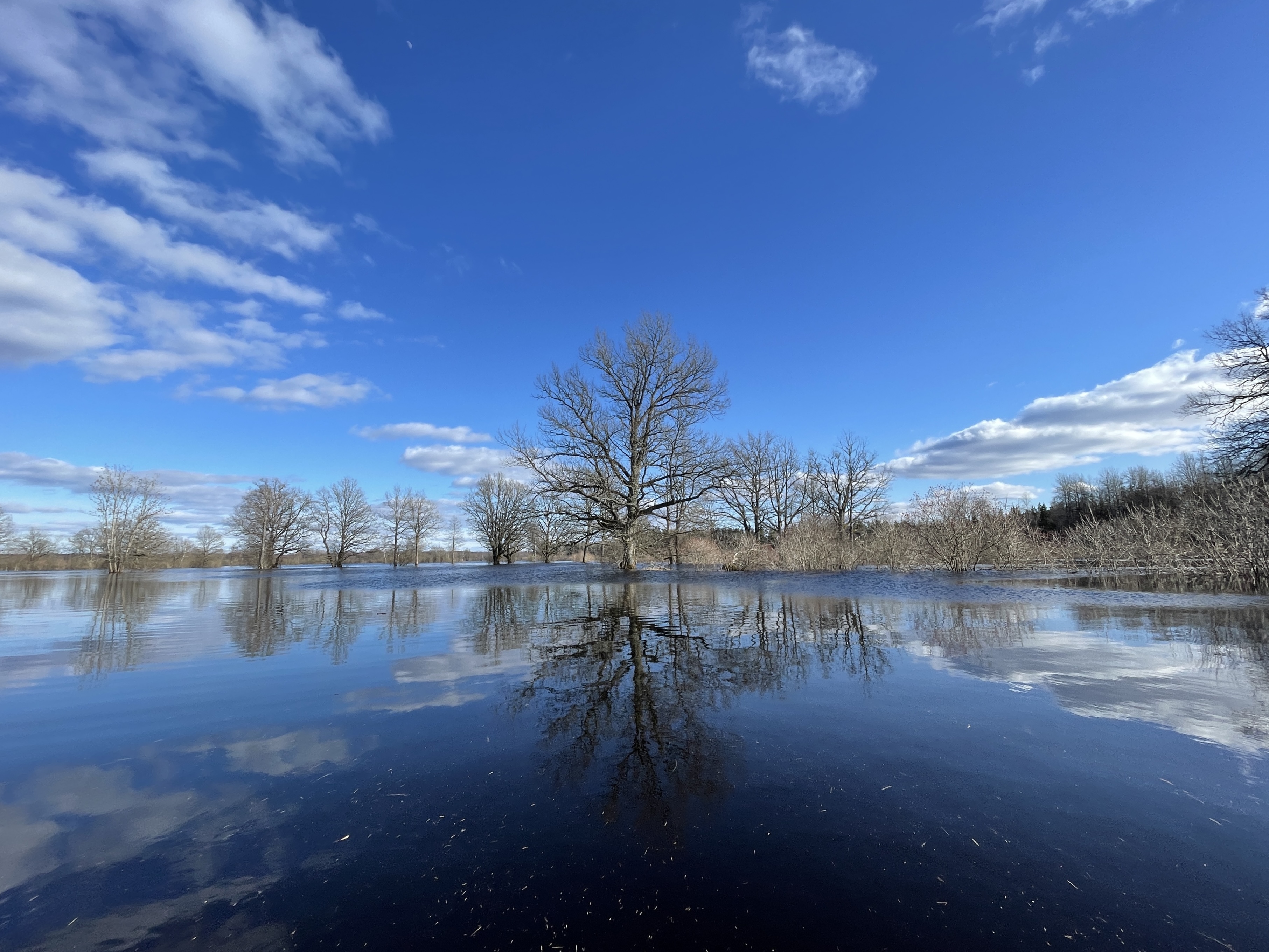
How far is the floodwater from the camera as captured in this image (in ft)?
7.29

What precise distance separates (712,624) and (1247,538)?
15.0 meters

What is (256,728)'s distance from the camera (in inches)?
181

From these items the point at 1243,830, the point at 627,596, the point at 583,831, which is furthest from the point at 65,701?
the point at 627,596

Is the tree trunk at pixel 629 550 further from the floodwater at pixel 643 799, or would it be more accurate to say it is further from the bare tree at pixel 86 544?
the bare tree at pixel 86 544

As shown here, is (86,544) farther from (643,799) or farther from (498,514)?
(643,799)

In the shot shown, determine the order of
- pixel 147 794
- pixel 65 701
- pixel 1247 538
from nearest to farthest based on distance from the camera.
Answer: pixel 147 794, pixel 65 701, pixel 1247 538

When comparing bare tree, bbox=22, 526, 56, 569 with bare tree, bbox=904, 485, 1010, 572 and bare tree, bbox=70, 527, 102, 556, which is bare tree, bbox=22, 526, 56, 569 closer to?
bare tree, bbox=70, 527, 102, 556

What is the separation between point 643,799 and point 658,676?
9.90 ft

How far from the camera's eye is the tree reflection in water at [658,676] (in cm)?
352

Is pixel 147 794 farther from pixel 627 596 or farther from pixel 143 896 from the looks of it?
pixel 627 596

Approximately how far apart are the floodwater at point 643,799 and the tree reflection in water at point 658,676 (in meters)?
0.05

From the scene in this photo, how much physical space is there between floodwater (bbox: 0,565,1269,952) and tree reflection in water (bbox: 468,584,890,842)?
5 cm

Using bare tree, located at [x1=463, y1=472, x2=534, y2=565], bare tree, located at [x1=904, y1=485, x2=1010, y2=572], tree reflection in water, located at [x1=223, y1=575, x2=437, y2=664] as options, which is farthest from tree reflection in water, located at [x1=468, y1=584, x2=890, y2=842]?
bare tree, located at [x1=463, y1=472, x2=534, y2=565]

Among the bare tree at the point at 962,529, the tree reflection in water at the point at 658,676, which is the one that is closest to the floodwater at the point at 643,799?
the tree reflection in water at the point at 658,676
